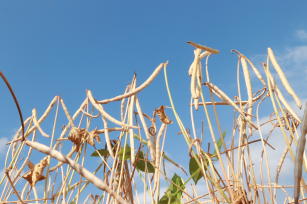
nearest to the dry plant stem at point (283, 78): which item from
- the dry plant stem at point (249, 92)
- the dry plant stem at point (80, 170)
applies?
the dry plant stem at point (249, 92)

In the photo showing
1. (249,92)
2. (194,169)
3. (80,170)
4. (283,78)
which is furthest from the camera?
(194,169)

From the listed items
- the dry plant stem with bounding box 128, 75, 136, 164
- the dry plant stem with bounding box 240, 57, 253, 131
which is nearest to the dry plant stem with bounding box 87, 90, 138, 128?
the dry plant stem with bounding box 128, 75, 136, 164

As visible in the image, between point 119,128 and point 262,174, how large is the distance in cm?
32

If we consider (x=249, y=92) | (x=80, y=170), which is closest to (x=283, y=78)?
(x=249, y=92)

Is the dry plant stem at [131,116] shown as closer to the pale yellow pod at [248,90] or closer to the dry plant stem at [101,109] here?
the dry plant stem at [101,109]

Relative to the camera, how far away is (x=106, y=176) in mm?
870

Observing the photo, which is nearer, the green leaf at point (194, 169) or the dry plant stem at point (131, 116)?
the dry plant stem at point (131, 116)

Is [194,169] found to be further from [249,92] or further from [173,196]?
[249,92]

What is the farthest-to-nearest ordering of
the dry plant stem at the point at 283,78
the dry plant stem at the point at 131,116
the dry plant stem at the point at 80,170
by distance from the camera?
1. the dry plant stem at the point at 131,116
2. the dry plant stem at the point at 283,78
3. the dry plant stem at the point at 80,170

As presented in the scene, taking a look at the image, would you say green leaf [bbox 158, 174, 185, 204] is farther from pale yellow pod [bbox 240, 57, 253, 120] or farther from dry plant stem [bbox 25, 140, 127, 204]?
dry plant stem [bbox 25, 140, 127, 204]

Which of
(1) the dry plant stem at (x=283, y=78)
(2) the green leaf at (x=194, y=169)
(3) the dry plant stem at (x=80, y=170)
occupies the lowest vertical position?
(3) the dry plant stem at (x=80, y=170)

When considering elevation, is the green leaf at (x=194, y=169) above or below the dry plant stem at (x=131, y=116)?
below

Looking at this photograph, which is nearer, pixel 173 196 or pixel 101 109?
pixel 101 109

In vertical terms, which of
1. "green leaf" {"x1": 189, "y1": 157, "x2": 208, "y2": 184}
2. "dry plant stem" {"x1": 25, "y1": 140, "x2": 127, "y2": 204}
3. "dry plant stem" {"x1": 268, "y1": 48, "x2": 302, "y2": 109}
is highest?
"dry plant stem" {"x1": 268, "y1": 48, "x2": 302, "y2": 109}
